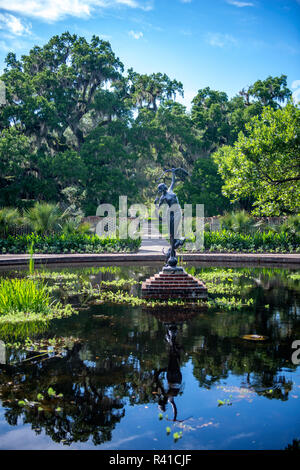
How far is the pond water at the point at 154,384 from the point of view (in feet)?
14.2

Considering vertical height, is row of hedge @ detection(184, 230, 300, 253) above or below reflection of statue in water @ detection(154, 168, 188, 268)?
below

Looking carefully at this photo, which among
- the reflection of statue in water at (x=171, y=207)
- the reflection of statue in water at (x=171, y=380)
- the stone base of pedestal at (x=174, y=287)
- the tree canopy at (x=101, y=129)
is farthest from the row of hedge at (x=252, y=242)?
the reflection of statue in water at (x=171, y=380)

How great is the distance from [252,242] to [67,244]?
9252 millimetres

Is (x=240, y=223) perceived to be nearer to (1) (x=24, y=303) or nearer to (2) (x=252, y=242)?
(2) (x=252, y=242)

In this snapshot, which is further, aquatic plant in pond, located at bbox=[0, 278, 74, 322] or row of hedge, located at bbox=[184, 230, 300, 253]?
row of hedge, located at bbox=[184, 230, 300, 253]

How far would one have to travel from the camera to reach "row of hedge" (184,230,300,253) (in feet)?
71.7

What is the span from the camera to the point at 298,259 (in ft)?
59.8

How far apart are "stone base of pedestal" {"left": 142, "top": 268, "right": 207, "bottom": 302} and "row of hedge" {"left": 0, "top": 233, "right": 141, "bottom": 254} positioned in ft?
34.1

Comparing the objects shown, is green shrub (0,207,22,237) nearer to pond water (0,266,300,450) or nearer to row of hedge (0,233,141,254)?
row of hedge (0,233,141,254)

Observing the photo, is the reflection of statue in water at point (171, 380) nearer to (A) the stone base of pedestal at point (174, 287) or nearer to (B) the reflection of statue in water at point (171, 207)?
(A) the stone base of pedestal at point (174, 287)

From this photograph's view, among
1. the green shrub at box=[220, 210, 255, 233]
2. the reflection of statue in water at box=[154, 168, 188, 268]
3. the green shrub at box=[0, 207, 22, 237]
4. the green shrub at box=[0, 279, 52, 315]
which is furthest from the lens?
the green shrub at box=[220, 210, 255, 233]

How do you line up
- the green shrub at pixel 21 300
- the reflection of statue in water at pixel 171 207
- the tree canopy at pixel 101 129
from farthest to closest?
the tree canopy at pixel 101 129, the reflection of statue in water at pixel 171 207, the green shrub at pixel 21 300

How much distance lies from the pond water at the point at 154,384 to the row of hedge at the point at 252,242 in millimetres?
12878

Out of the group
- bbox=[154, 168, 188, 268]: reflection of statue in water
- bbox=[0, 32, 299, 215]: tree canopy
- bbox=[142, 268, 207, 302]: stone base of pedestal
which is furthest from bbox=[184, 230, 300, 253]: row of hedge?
bbox=[142, 268, 207, 302]: stone base of pedestal
